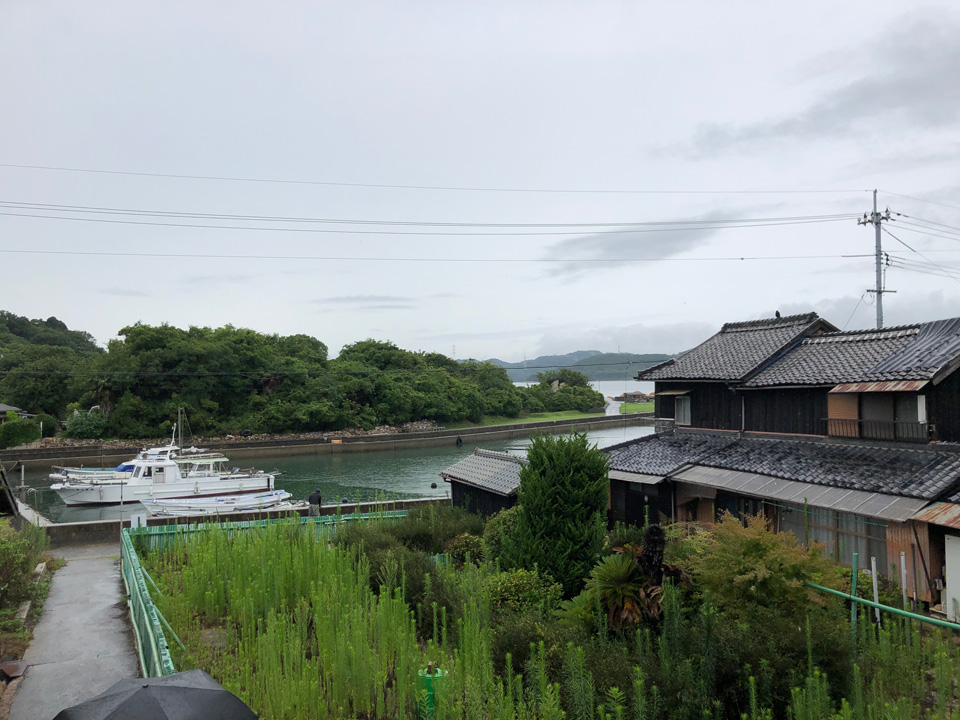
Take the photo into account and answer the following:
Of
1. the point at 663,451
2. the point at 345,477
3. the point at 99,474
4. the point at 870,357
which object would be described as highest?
the point at 870,357

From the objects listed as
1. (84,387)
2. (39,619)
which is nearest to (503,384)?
(84,387)

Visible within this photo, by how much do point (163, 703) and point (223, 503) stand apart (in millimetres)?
26622

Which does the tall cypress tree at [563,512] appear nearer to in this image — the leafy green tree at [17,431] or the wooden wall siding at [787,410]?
the wooden wall siding at [787,410]

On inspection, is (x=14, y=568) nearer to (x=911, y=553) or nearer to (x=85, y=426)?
(x=911, y=553)

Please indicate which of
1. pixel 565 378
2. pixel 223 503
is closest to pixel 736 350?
pixel 223 503

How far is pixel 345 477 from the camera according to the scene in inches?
1634

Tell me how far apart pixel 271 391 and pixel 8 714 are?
5559 centimetres

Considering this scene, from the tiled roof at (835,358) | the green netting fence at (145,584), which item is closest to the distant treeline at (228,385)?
the green netting fence at (145,584)

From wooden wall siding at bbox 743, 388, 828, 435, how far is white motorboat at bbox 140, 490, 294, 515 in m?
18.7

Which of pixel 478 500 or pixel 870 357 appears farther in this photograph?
pixel 478 500

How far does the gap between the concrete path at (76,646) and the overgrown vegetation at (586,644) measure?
0.93m

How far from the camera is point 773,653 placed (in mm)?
6137

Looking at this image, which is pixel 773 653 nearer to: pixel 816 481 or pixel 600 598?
pixel 600 598

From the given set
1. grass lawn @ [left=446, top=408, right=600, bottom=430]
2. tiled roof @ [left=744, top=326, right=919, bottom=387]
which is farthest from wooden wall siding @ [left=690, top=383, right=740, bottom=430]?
grass lawn @ [left=446, top=408, right=600, bottom=430]
